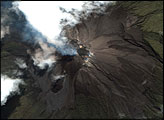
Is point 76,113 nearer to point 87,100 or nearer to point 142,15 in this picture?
point 87,100

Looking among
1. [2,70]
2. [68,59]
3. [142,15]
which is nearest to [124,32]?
[142,15]

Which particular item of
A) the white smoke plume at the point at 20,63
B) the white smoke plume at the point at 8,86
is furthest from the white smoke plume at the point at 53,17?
the white smoke plume at the point at 8,86

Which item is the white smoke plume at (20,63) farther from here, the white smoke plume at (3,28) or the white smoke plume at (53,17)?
the white smoke plume at (3,28)

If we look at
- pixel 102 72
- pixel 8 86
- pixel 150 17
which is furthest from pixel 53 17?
pixel 150 17

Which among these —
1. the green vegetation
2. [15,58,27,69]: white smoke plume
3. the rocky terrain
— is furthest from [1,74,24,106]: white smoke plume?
the green vegetation

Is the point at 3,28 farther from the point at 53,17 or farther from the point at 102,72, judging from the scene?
the point at 102,72
